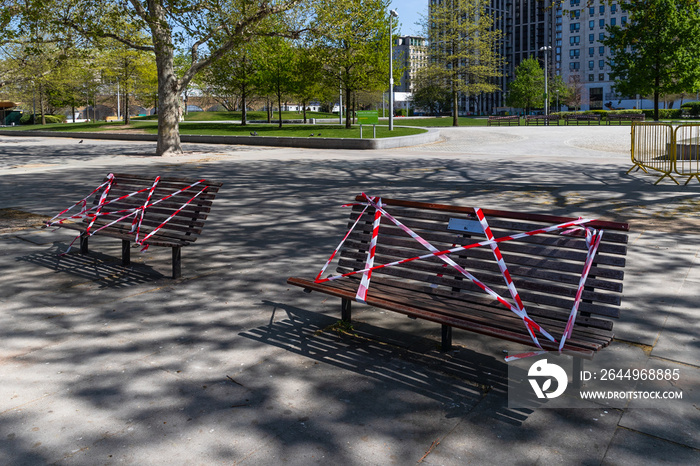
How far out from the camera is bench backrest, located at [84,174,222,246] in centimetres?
653

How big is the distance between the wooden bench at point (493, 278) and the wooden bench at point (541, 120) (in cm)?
4477

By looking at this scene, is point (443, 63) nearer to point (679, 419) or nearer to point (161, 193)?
point (161, 193)

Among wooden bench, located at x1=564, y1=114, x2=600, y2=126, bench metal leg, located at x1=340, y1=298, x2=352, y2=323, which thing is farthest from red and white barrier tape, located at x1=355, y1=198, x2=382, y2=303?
wooden bench, located at x1=564, y1=114, x2=600, y2=126

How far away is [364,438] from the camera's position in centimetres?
329

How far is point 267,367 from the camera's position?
422cm

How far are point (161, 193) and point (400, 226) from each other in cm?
346

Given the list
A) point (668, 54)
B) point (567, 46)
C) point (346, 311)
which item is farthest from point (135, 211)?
point (567, 46)

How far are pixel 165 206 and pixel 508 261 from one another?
4189 millimetres

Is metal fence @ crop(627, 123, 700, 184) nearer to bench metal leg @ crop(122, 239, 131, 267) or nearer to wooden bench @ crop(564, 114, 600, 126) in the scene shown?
bench metal leg @ crop(122, 239, 131, 267)

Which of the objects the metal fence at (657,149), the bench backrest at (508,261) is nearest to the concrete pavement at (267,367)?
the bench backrest at (508,261)

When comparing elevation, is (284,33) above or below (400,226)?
above

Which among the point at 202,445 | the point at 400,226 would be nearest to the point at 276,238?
the point at 400,226

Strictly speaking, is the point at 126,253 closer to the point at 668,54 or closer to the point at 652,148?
the point at 652,148

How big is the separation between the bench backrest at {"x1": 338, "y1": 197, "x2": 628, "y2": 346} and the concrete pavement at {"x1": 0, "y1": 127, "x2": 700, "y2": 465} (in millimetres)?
490
